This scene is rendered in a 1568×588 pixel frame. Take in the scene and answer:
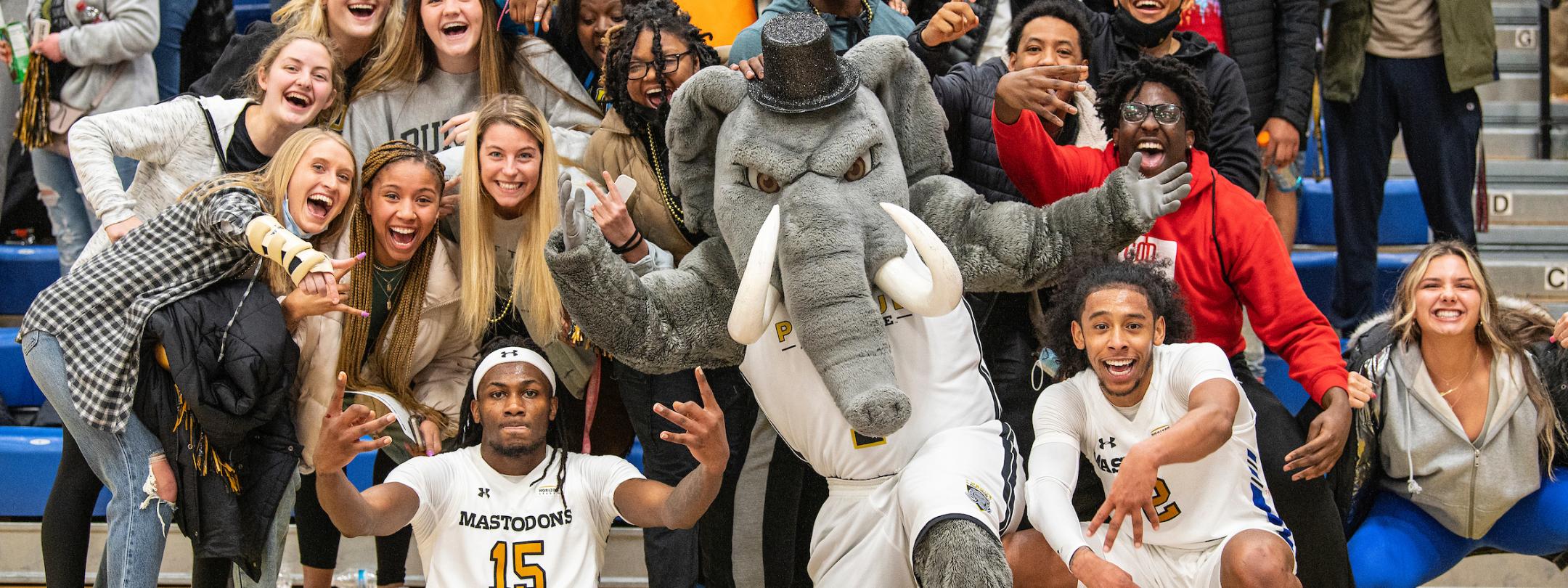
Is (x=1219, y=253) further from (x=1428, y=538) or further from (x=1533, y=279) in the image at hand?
(x=1533, y=279)

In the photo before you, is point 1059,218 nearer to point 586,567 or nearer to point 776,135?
point 776,135

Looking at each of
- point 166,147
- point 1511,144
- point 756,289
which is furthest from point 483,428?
point 1511,144

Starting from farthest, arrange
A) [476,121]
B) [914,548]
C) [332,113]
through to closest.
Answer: [332,113]
[476,121]
[914,548]

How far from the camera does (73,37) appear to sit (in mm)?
4867

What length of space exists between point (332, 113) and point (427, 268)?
2.07 feet

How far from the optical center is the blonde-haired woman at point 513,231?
3596 millimetres

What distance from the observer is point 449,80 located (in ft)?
13.6

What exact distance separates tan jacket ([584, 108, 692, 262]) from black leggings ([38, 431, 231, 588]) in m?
1.29

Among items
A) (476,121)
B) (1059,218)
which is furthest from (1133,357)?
(476,121)

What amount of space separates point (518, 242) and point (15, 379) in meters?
2.32

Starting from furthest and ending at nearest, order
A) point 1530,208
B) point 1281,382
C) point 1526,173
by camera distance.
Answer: point 1526,173, point 1530,208, point 1281,382

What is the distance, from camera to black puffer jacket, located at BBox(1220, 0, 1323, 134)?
171 inches

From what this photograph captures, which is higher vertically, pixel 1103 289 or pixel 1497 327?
pixel 1103 289

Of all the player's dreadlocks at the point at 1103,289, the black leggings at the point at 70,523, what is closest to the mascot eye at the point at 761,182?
the player's dreadlocks at the point at 1103,289
